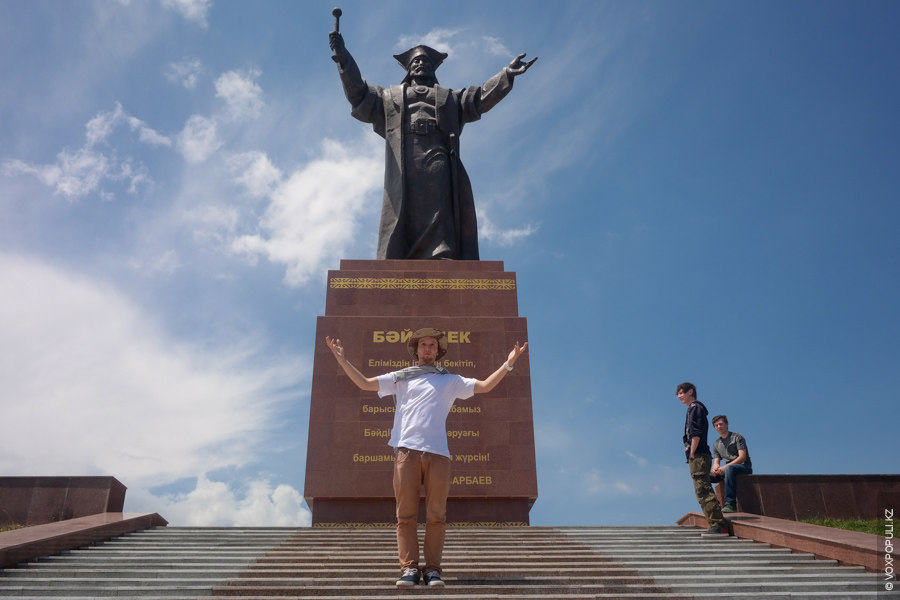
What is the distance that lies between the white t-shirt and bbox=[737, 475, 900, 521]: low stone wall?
20.6 feet

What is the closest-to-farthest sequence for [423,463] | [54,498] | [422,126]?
[423,463] < [54,498] < [422,126]

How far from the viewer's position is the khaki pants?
5141mm

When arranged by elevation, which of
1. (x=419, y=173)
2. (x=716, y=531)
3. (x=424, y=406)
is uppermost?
(x=419, y=173)

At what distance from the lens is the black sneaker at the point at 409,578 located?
5051 mm

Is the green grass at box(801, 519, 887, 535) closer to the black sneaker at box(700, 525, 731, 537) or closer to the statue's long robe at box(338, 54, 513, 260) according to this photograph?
the black sneaker at box(700, 525, 731, 537)

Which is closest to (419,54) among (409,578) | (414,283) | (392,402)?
(414,283)

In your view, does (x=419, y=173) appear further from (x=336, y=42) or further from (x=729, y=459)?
(x=729, y=459)

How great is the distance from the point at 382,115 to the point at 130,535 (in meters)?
8.98

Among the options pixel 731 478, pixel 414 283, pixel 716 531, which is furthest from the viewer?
pixel 414 283

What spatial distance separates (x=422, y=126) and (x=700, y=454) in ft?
27.6

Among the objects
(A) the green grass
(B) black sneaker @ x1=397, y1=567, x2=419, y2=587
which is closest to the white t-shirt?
(B) black sneaker @ x1=397, y1=567, x2=419, y2=587

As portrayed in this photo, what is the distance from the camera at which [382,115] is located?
1429 centimetres

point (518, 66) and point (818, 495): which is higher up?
point (518, 66)

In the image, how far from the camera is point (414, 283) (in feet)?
39.4
